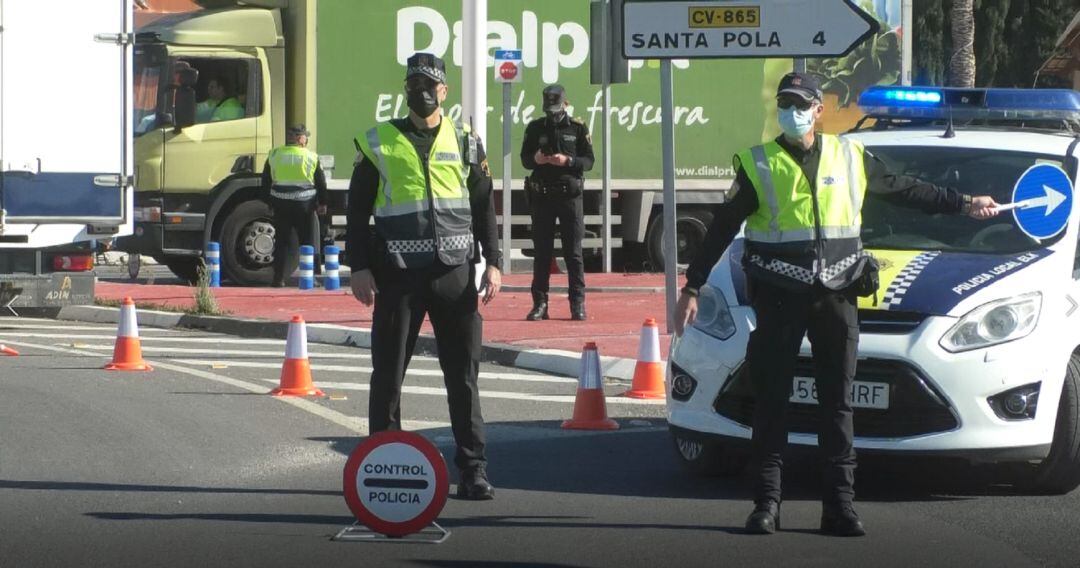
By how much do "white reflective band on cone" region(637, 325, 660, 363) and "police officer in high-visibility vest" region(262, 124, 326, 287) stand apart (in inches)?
386

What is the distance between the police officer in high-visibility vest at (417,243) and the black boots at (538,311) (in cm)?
836

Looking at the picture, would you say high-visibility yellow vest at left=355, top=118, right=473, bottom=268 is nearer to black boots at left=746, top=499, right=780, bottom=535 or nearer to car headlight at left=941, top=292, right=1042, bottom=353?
black boots at left=746, top=499, right=780, bottom=535

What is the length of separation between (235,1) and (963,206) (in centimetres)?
1606

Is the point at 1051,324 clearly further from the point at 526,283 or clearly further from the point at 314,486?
the point at 526,283

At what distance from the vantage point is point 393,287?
26.2 feet

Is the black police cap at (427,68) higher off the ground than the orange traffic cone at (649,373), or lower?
higher

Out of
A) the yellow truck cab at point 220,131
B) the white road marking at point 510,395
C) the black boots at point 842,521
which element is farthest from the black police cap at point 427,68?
the yellow truck cab at point 220,131

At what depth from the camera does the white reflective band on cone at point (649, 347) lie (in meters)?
11.5

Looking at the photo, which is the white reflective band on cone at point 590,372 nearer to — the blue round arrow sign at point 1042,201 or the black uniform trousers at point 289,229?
the blue round arrow sign at point 1042,201

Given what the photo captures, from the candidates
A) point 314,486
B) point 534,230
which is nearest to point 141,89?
point 534,230

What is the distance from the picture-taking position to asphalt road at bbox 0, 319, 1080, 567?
7.08 meters

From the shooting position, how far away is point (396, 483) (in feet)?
23.5

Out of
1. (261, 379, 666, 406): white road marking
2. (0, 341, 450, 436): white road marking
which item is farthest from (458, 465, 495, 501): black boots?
(261, 379, 666, 406): white road marking

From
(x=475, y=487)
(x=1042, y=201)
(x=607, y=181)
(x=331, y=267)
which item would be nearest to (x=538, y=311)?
(x=331, y=267)
